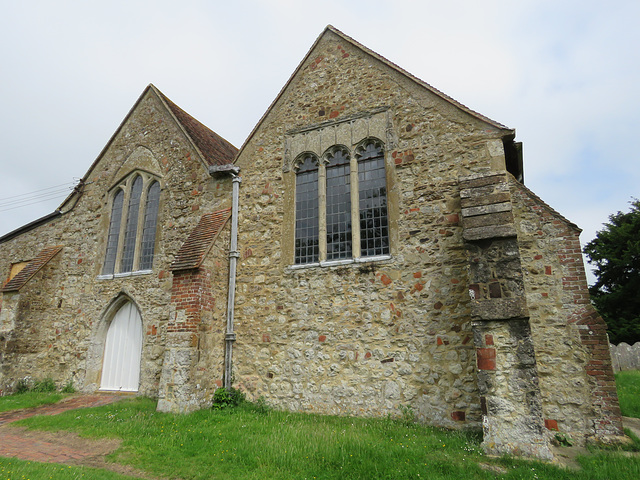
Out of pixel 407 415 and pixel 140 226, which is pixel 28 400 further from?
pixel 407 415

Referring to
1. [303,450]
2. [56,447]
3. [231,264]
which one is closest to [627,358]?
[303,450]

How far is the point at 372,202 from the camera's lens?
30.2 ft

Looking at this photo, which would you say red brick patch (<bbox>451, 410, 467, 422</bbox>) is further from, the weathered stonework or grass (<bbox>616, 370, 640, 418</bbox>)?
grass (<bbox>616, 370, 640, 418</bbox>)

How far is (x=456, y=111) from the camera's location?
876cm

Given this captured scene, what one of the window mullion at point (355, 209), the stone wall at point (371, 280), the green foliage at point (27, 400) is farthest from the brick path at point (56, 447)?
the window mullion at point (355, 209)

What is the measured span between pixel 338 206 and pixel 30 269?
1048cm

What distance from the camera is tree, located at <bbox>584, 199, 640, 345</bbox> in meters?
23.7

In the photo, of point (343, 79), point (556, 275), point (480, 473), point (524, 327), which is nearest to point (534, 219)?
point (556, 275)

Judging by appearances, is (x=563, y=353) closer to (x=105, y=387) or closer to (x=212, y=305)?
(x=212, y=305)

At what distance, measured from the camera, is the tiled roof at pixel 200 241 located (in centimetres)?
934

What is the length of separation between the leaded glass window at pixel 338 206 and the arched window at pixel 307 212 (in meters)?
0.37

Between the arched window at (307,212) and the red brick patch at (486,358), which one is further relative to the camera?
the arched window at (307,212)

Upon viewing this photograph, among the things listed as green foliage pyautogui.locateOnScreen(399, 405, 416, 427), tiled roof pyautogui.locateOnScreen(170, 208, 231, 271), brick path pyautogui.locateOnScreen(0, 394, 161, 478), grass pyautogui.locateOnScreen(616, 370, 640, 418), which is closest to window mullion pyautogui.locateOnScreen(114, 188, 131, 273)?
tiled roof pyautogui.locateOnScreen(170, 208, 231, 271)

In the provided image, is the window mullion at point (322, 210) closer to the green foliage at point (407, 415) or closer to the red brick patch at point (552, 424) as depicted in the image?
the green foliage at point (407, 415)
